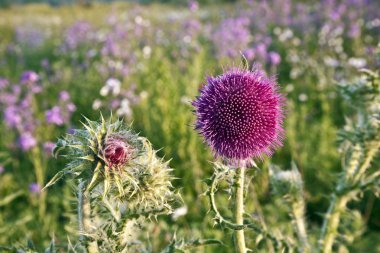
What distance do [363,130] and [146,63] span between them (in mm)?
5516

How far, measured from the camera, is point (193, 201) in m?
4.86

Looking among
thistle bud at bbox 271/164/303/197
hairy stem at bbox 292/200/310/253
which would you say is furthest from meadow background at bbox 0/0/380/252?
thistle bud at bbox 271/164/303/197

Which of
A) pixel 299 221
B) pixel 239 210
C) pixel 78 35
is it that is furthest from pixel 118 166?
pixel 78 35

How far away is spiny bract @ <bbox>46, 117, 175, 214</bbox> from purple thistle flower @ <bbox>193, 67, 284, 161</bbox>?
276 mm

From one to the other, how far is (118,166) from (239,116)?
22.9 inches

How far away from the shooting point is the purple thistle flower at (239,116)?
195cm

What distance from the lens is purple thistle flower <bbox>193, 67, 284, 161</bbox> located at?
6.39ft

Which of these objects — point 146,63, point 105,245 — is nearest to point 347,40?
point 146,63

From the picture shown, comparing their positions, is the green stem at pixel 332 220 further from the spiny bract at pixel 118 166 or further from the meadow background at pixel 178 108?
the spiny bract at pixel 118 166

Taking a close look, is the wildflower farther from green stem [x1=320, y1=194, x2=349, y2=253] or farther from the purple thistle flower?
the purple thistle flower

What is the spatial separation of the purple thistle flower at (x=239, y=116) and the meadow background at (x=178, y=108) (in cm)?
63

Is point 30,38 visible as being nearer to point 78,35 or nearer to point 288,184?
point 78,35

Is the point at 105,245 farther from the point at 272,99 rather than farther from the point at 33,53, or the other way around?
the point at 33,53

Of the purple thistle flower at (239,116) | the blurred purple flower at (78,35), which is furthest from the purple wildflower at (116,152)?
the blurred purple flower at (78,35)
